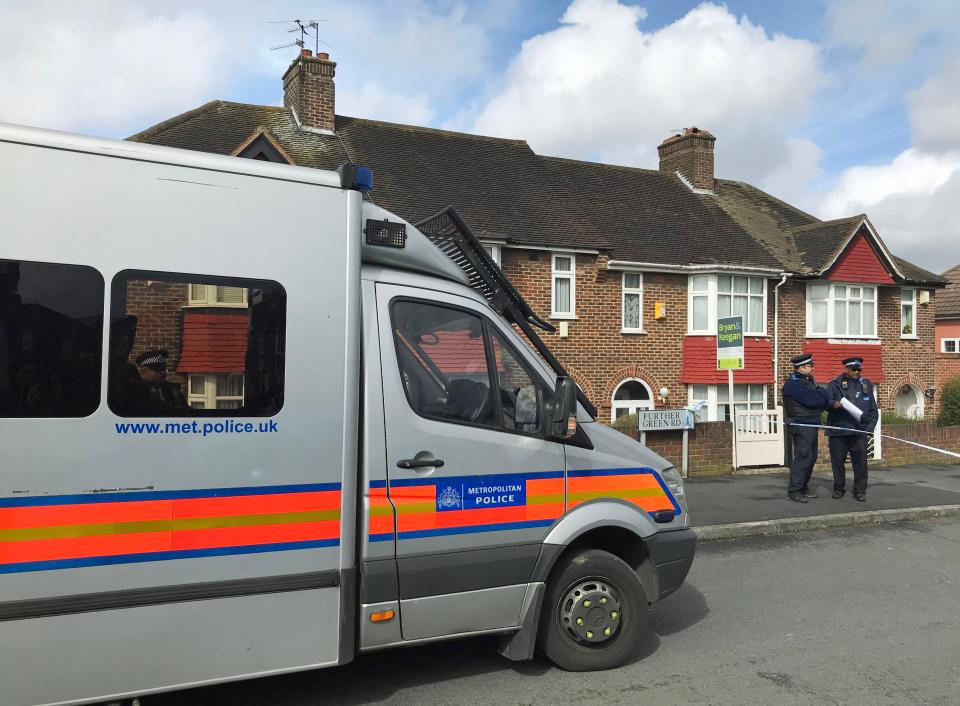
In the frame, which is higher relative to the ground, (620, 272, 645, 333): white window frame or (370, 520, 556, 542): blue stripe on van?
(620, 272, 645, 333): white window frame

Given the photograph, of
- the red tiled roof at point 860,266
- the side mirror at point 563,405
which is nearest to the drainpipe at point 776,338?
the red tiled roof at point 860,266

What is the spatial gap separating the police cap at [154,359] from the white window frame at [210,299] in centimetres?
26

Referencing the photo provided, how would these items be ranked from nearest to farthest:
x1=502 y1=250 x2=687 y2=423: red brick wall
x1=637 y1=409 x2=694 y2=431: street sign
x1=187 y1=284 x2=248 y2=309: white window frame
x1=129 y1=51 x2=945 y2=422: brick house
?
x1=187 y1=284 x2=248 y2=309: white window frame, x1=637 y1=409 x2=694 y2=431: street sign, x1=502 y1=250 x2=687 y2=423: red brick wall, x1=129 y1=51 x2=945 y2=422: brick house

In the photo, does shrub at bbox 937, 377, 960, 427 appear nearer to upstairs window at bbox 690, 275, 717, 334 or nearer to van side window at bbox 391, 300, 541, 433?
upstairs window at bbox 690, 275, 717, 334

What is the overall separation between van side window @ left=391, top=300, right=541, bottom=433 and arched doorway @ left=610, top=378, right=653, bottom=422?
1533cm

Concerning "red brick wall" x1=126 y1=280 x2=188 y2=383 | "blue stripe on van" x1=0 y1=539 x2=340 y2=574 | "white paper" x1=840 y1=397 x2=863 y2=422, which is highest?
"red brick wall" x1=126 y1=280 x2=188 y2=383

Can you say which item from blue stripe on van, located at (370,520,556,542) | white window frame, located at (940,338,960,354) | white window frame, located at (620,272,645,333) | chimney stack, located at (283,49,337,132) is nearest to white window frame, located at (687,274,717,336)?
white window frame, located at (620,272,645,333)

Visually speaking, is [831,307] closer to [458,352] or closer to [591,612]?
[591,612]

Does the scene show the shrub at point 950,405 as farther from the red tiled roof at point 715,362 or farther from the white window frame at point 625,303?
the white window frame at point 625,303

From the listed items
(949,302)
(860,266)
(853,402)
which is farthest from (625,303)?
(949,302)

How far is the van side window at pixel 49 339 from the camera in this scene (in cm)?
328

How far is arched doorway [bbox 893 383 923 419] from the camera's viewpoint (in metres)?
24.0

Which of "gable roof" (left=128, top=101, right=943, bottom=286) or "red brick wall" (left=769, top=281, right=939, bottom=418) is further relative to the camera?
"red brick wall" (left=769, top=281, right=939, bottom=418)

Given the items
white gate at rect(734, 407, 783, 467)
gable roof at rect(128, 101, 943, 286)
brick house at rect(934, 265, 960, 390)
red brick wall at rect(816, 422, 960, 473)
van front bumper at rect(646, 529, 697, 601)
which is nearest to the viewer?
van front bumper at rect(646, 529, 697, 601)
